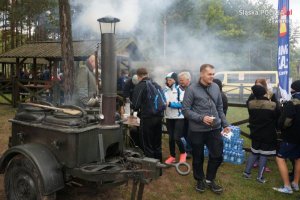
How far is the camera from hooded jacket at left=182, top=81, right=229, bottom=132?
4562 millimetres

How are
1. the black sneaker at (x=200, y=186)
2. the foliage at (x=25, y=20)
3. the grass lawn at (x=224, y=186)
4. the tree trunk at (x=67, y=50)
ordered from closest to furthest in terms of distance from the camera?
the grass lawn at (x=224, y=186)
the black sneaker at (x=200, y=186)
the tree trunk at (x=67, y=50)
the foliage at (x=25, y=20)

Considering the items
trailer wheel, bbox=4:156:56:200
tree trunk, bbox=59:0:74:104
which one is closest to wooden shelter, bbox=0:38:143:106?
tree trunk, bbox=59:0:74:104

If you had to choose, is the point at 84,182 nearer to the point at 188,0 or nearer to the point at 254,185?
the point at 254,185

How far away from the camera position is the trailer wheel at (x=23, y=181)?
3.64 m

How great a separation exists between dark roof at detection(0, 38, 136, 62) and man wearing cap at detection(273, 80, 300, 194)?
845cm

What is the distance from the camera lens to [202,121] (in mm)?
4449

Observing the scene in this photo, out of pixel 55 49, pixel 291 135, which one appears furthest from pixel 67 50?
pixel 291 135

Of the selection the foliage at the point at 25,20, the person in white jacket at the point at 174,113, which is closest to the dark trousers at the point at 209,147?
the person in white jacket at the point at 174,113

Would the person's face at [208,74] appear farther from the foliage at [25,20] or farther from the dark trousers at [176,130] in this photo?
the foliage at [25,20]

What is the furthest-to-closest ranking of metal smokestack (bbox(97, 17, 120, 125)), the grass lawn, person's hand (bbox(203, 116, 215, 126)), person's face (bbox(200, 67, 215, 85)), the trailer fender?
the grass lawn < person's face (bbox(200, 67, 215, 85)) < person's hand (bbox(203, 116, 215, 126)) < metal smokestack (bbox(97, 17, 120, 125)) < the trailer fender

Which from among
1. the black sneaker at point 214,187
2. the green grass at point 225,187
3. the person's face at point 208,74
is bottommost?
the green grass at point 225,187

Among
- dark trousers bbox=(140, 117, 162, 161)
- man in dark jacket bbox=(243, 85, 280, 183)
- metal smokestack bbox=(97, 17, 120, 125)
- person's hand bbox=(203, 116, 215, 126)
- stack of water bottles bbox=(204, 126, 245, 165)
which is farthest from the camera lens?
stack of water bottles bbox=(204, 126, 245, 165)

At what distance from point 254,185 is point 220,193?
0.80m

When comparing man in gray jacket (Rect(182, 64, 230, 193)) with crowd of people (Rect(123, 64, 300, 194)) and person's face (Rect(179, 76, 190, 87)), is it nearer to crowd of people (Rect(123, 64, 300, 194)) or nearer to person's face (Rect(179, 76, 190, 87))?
crowd of people (Rect(123, 64, 300, 194))
